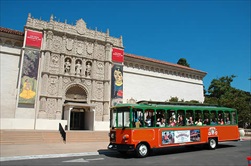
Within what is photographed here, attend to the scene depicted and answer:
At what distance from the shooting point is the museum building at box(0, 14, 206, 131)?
22.5 meters

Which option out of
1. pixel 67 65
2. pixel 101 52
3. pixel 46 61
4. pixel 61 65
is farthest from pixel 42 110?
pixel 101 52

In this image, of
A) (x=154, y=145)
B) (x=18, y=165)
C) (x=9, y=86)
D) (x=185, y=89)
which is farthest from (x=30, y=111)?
(x=185, y=89)

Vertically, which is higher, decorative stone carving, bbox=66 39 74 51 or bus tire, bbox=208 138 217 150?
decorative stone carving, bbox=66 39 74 51

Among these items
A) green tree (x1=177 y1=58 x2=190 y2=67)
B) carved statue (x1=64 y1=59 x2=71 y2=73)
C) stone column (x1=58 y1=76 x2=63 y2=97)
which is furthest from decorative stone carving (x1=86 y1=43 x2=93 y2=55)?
green tree (x1=177 y1=58 x2=190 y2=67)

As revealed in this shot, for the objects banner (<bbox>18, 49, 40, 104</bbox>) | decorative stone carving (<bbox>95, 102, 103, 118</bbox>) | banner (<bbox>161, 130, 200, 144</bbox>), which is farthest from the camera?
decorative stone carving (<bbox>95, 102, 103, 118</bbox>)

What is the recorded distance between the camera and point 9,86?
2283cm

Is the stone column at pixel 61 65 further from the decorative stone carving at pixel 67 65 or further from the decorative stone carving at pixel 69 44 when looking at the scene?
the decorative stone carving at pixel 69 44

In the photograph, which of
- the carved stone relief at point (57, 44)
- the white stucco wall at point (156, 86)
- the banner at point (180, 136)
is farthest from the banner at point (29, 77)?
the banner at point (180, 136)

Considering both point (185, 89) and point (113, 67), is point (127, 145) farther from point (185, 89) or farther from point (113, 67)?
point (185, 89)

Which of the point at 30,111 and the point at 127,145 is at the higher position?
the point at 30,111

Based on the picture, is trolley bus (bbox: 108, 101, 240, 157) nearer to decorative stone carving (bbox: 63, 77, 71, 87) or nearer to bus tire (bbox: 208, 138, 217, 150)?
bus tire (bbox: 208, 138, 217, 150)

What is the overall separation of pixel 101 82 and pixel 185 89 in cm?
1836

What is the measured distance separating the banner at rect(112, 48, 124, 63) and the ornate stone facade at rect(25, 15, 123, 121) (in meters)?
0.91

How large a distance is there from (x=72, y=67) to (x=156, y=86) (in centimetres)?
1527
